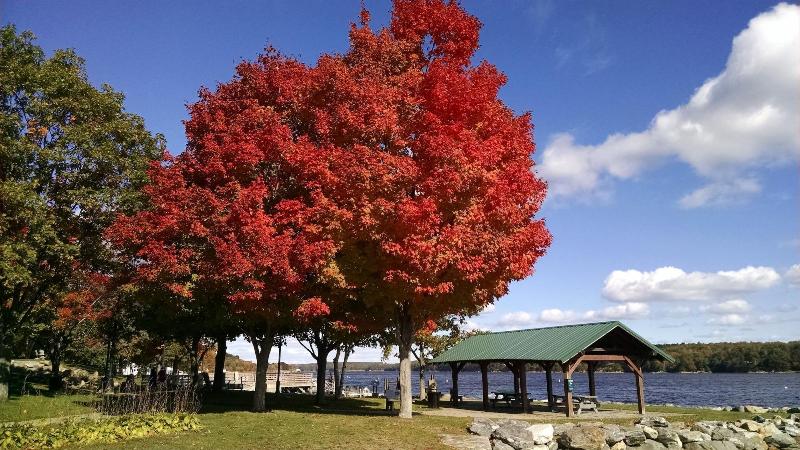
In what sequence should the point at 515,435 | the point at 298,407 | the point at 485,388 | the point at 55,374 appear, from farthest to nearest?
the point at 55,374, the point at 485,388, the point at 298,407, the point at 515,435

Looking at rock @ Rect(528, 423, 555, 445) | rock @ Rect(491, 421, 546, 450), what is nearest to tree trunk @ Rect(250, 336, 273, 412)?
rock @ Rect(491, 421, 546, 450)

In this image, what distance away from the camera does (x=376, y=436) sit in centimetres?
1568

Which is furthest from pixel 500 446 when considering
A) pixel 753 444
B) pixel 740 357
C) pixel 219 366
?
pixel 740 357

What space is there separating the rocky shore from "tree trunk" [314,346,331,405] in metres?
15.0

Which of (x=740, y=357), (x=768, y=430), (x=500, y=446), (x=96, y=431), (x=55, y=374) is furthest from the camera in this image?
(x=740, y=357)

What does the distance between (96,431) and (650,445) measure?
51.8ft

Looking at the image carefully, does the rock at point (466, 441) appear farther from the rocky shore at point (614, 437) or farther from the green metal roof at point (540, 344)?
the green metal roof at point (540, 344)

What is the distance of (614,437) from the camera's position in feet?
53.8

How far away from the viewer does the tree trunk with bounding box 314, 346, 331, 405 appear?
3089 centimetres

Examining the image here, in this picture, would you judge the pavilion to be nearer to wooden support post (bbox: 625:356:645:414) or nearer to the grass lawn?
wooden support post (bbox: 625:356:645:414)

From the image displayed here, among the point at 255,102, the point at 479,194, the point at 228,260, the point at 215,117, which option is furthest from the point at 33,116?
the point at 479,194

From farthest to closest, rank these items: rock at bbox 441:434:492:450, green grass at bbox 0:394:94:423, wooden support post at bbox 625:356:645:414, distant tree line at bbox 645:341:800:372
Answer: distant tree line at bbox 645:341:800:372 < wooden support post at bbox 625:356:645:414 < green grass at bbox 0:394:94:423 < rock at bbox 441:434:492:450

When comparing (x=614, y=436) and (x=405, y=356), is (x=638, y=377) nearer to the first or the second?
(x=614, y=436)

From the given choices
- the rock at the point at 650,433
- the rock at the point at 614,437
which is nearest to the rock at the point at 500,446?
the rock at the point at 614,437
